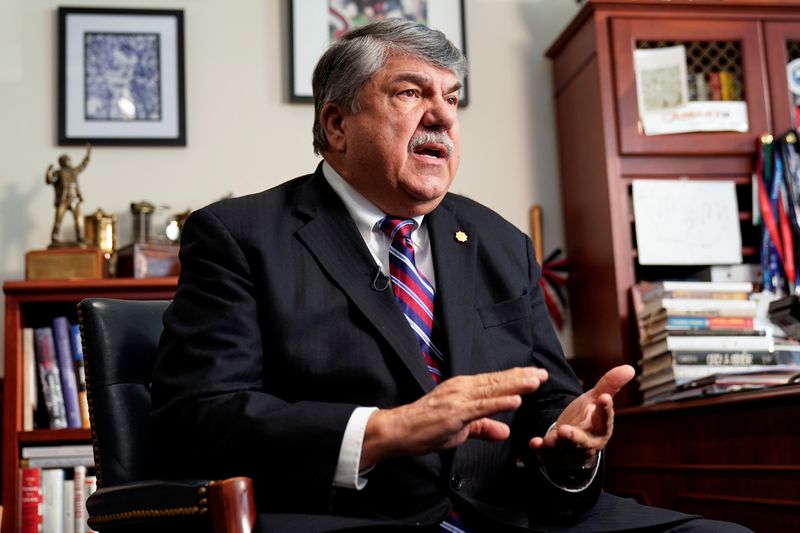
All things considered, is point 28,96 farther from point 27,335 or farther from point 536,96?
point 536,96

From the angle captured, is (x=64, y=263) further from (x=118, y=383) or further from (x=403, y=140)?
(x=403, y=140)

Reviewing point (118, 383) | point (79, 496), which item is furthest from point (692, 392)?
point (79, 496)

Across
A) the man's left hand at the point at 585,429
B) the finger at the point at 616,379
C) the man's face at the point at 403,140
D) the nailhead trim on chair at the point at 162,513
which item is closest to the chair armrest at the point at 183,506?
the nailhead trim on chair at the point at 162,513

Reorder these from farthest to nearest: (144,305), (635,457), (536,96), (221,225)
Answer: (536,96)
(635,457)
(144,305)
(221,225)

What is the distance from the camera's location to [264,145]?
10.6 ft

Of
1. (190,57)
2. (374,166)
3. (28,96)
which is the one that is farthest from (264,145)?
(374,166)

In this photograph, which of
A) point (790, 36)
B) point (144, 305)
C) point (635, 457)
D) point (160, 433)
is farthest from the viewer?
point (790, 36)

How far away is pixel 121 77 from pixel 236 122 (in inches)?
15.9

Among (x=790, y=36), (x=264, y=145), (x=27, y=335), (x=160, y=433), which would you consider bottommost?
(x=160, y=433)

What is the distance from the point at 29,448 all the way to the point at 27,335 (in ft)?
1.05

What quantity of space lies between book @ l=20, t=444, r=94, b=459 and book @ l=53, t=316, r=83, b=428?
79 mm

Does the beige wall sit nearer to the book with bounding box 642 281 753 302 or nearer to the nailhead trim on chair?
the book with bounding box 642 281 753 302

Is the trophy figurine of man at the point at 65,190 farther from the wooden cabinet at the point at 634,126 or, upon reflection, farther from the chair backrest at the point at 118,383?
Answer: the wooden cabinet at the point at 634,126

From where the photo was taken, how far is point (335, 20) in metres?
3.29
